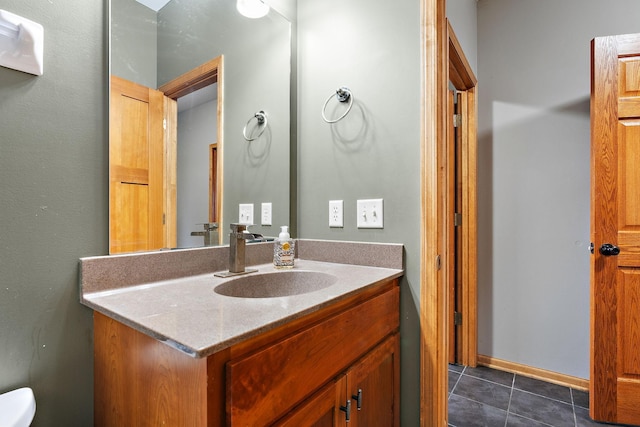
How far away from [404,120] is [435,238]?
1.55ft

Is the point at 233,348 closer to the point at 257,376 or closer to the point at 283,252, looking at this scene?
the point at 257,376

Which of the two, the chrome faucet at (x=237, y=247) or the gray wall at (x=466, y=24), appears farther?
the gray wall at (x=466, y=24)

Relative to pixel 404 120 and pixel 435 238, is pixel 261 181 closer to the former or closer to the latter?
pixel 404 120

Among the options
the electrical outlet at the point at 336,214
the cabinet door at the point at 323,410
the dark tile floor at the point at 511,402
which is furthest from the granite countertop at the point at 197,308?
the dark tile floor at the point at 511,402

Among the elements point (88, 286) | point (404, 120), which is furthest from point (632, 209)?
point (88, 286)

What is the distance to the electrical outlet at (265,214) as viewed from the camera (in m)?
1.50

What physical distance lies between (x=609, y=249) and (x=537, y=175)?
24.6 inches

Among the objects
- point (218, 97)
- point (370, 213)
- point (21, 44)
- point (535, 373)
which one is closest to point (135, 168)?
point (21, 44)

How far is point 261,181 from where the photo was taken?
4.96ft

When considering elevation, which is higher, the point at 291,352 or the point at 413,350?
the point at 291,352

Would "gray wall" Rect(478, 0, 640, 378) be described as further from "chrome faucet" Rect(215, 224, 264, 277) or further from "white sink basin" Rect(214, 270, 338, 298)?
A: "chrome faucet" Rect(215, 224, 264, 277)

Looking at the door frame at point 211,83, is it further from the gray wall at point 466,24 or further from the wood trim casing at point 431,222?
the gray wall at point 466,24

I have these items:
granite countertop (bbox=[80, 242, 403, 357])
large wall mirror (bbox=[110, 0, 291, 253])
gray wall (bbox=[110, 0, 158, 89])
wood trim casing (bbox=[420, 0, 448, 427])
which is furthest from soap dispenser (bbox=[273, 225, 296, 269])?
gray wall (bbox=[110, 0, 158, 89])

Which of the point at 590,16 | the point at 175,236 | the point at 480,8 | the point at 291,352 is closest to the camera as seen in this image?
the point at 291,352
